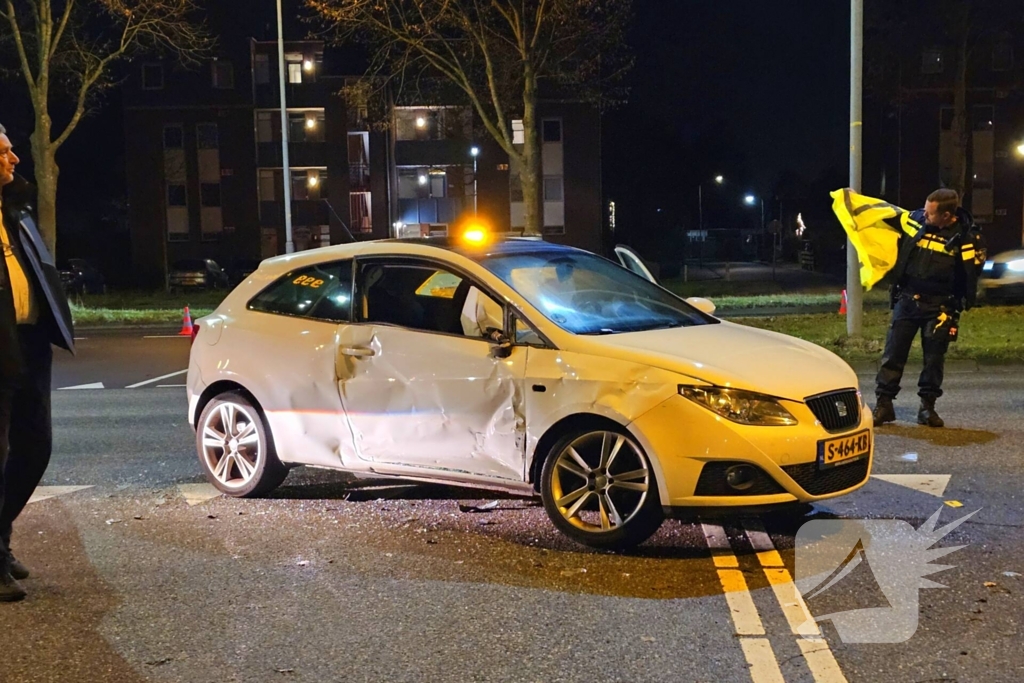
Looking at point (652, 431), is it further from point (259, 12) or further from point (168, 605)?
point (259, 12)

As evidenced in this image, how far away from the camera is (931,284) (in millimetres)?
8188

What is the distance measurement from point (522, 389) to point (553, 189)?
46300 mm

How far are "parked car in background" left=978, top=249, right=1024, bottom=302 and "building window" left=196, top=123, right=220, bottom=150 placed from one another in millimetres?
41426

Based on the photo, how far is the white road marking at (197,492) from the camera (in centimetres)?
670

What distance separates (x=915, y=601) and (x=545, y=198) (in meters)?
47.2

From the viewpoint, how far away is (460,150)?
165 ft

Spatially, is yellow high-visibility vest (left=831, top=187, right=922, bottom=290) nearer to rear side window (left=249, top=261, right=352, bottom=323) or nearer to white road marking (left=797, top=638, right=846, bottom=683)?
rear side window (left=249, top=261, right=352, bottom=323)

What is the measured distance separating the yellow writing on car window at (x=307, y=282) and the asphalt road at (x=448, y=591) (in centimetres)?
134

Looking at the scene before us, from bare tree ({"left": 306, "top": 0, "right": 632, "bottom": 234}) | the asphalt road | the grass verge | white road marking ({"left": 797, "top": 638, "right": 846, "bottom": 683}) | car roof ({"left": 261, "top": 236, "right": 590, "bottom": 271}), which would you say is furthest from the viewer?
bare tree ({"left": 306, "top": 0, "right": 632, "bottom": 234})

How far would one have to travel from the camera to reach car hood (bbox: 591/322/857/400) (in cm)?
521

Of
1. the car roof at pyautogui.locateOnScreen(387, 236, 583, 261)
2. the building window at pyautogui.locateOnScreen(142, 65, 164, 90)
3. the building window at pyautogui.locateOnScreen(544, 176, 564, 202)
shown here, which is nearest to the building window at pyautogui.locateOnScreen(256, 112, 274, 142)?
the building window at pyautogui.locateOnScreen(142, 65, 164, 90)

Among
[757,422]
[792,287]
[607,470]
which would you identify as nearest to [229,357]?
[607,470]

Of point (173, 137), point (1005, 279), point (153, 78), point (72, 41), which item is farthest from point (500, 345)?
point (153, 78)

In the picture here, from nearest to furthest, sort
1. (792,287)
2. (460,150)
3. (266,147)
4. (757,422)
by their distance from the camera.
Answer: (757,422)
(792,287)
(460,150)
(266,147)
